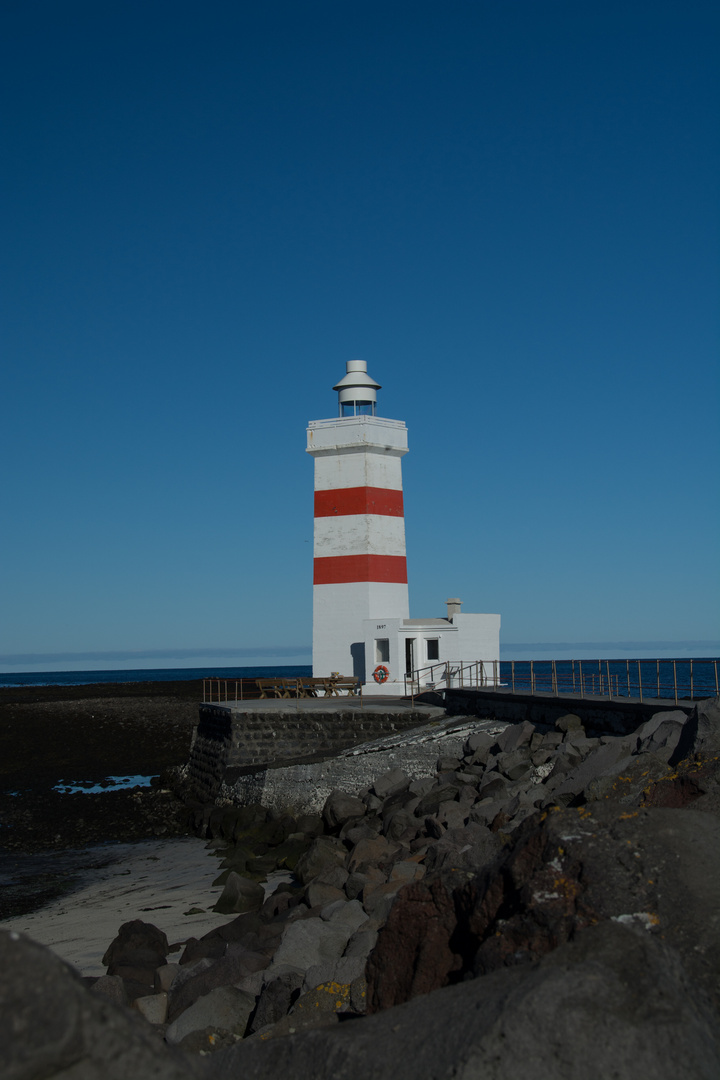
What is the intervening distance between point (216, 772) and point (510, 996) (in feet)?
54.6

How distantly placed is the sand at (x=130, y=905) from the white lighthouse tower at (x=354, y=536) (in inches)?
358

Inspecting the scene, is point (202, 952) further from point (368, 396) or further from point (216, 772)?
point (368, 396)

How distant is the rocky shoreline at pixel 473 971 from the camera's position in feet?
9.23

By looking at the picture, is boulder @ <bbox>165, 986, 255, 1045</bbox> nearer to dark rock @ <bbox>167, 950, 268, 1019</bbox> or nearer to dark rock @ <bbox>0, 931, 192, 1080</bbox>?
dark rock @ <bbox>167, 950, 268, 1019</bbox>

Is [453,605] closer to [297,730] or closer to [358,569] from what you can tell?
[358,569]

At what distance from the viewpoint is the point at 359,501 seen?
23969 millimetres

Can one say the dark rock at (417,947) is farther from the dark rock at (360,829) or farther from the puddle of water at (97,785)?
the puddle of water at (97,785)

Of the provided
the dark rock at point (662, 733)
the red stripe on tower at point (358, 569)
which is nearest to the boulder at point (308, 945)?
the dark rock at point (662, 733)

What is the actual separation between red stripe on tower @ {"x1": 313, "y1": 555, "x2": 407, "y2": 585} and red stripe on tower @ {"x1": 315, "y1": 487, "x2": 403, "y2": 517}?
1234 millimetres

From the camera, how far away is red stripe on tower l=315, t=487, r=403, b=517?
78.6 feet

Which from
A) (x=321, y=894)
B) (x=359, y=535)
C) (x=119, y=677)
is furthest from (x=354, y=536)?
(x=119, y=677)

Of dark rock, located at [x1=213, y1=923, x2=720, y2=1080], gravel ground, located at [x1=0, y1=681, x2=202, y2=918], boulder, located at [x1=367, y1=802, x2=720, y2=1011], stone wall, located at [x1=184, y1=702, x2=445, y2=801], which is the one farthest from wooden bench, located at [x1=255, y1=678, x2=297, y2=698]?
dark rock, located at [x1=213, y1=923, x2=720, y2=1080]

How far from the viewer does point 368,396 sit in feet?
83.0

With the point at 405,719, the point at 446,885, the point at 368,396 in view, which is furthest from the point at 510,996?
the point at 368,396
